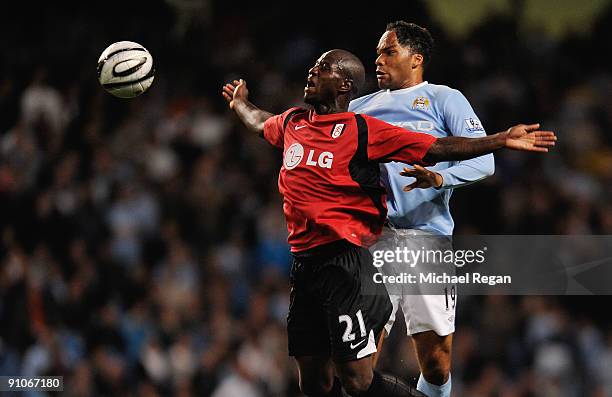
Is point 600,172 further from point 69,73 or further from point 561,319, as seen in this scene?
point 69,73

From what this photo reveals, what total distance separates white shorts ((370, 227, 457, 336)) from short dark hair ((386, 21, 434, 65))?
111cm

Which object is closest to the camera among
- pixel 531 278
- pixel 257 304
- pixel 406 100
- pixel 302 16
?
pixel 406 100

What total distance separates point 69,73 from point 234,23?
7.32ft

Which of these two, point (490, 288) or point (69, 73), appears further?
point (69, 73)

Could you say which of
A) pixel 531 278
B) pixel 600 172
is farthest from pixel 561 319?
pixel 600 172

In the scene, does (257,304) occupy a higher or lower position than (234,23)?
lower

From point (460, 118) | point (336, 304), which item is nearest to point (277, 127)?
point (460, 118)

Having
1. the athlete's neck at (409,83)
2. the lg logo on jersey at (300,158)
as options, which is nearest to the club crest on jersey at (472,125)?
the athlete's neck at (409,83)

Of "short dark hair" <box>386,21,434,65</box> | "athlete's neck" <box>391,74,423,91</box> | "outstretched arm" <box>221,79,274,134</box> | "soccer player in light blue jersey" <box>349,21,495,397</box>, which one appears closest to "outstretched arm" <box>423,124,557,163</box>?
"soccer player in light blue jersey" <box>349,21,495,397</box>

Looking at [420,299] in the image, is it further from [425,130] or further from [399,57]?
[399,57]

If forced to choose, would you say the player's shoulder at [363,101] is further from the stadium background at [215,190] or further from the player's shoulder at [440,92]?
the stadium background at [215,190]

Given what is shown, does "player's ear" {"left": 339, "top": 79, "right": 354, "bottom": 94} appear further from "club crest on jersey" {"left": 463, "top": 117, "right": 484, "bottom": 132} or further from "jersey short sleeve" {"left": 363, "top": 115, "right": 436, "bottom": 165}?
"club crest on jersey" {"left": 463, "top": 117, "right": 484, "bottom": 132}

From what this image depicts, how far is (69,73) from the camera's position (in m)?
12.0

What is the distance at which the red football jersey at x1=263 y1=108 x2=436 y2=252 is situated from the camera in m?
5.35
